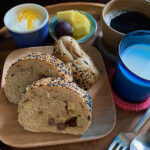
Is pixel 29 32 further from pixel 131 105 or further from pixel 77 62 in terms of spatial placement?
pixel 131 105

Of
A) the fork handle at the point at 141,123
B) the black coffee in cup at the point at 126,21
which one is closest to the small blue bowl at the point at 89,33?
the black coffee in cup at the point at 126,21

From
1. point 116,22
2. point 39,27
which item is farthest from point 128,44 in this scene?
point 39,27

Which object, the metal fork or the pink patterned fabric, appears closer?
the metal fork

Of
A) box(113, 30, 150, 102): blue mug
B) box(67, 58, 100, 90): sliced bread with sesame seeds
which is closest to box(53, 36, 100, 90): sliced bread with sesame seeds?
box(67, 58, 100, 90): sliced bread with sesame seeds

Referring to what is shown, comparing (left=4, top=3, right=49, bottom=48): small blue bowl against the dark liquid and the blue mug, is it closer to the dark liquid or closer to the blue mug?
the dark liquid

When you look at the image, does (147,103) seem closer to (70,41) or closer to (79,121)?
(79,121)

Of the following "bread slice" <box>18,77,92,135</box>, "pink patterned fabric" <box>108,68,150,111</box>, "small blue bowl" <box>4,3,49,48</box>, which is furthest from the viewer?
"small blue bowl" <box>4,3,49,48</box>

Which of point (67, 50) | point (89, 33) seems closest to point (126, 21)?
point (89, 33)
